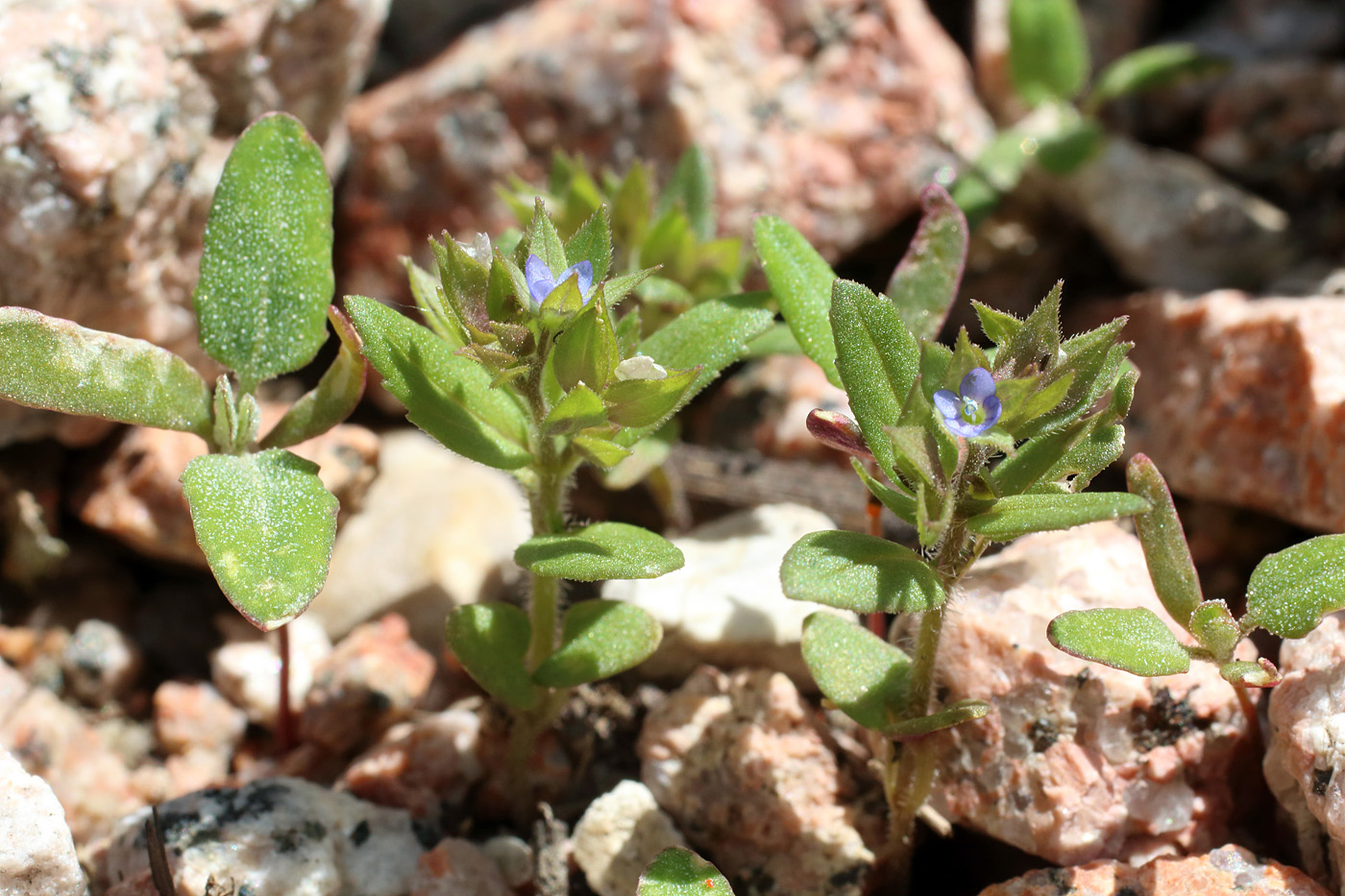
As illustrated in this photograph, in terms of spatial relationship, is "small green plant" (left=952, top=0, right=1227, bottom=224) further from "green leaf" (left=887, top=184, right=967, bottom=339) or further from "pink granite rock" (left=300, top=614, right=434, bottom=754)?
"pink granite rock" (left=300, top=614, right=434, bottom=754)

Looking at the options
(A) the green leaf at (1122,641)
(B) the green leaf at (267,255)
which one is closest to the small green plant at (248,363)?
(B) the green leaf at (267,255)

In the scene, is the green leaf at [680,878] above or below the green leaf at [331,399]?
below

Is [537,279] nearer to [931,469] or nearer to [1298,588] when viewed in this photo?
[931,469]

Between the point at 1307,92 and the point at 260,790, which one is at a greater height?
the point at 1307,92

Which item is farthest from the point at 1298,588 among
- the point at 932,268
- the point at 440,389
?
the point at 440,389

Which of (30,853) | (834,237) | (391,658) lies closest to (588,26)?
(834,237)

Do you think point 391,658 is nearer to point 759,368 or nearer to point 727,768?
point 727,768

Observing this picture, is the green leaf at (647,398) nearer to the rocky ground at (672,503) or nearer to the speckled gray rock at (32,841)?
the rocky ground at (672,503)
